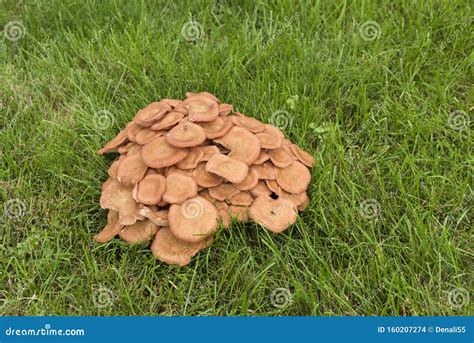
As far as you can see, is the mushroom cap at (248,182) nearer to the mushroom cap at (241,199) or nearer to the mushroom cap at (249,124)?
the mushroom cap at (241,199)

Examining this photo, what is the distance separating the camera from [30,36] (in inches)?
187

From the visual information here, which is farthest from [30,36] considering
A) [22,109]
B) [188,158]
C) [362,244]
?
[362,244]

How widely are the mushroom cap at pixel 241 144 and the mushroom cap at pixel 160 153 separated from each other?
0.28 metres

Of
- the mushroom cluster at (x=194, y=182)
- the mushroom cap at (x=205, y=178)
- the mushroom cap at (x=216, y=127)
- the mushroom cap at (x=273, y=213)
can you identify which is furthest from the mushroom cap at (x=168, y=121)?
the mushroom cap at (x=273, y=213)

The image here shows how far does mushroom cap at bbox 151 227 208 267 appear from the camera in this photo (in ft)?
10.0

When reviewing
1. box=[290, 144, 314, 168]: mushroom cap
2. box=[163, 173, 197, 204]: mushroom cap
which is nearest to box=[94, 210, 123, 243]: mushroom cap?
box=[163, 173, 197, 204]: mushroom cap

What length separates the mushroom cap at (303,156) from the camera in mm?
3490

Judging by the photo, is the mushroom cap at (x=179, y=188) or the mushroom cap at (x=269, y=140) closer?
the mushroom cap at (x=179, y=188)

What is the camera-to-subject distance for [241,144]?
10.7 feet

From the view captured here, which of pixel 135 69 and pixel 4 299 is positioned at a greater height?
pixel 135 69

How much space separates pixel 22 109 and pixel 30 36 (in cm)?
101

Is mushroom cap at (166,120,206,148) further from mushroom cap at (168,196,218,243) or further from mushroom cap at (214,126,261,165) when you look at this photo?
mushroom cap at (168,196,218,243)

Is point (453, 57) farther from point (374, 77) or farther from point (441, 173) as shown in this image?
point (441, 173)

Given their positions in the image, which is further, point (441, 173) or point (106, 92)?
point (106, 92)
